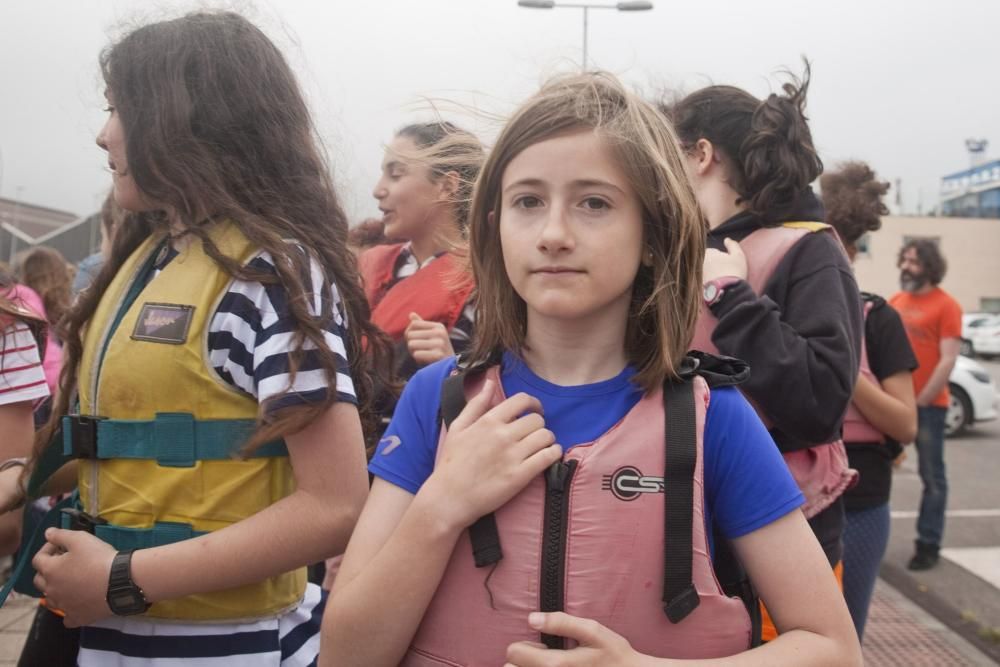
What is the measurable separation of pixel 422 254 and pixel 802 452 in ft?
5.08

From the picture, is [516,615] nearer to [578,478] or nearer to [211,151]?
[578,478]

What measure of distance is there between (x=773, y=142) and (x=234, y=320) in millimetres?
1512

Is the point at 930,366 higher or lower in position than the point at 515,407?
lower

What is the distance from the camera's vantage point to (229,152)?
6.04ft

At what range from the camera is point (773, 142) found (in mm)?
2375

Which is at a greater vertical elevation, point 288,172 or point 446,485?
point 288,172

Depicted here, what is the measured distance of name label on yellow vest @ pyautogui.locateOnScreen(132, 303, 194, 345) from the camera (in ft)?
5.41

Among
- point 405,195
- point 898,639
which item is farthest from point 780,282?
point 898,639

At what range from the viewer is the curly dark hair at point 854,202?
3717mm

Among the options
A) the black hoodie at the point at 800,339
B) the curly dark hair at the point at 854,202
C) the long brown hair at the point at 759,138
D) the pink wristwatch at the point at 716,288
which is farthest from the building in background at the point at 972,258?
the pink wristwatch at the point at 716,288

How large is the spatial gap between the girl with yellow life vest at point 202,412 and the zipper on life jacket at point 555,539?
0.53 m

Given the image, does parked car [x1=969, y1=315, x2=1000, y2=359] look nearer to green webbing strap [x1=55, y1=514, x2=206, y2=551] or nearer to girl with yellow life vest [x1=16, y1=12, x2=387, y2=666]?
girl with yellow life vest [x1=16, y1=12, x2=387, y2=666]

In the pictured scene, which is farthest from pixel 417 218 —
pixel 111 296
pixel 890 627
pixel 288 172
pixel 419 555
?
pixel 890 627

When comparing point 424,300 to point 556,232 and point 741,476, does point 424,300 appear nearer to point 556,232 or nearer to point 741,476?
point 556,232
